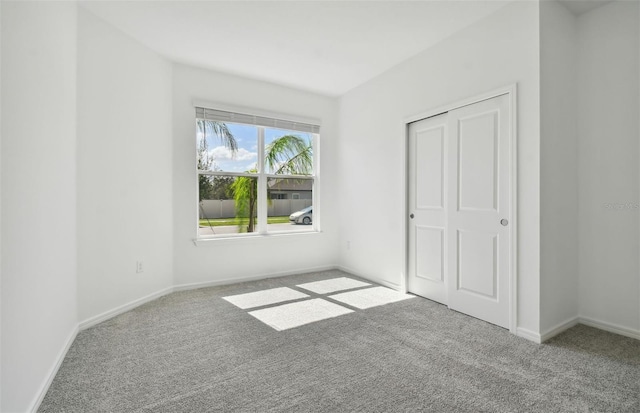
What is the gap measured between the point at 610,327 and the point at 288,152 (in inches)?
159

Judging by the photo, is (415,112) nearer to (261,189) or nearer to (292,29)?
(292,29)

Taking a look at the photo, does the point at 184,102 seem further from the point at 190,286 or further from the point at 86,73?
the point at 190,286

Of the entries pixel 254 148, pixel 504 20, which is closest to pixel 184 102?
pixel 254 148

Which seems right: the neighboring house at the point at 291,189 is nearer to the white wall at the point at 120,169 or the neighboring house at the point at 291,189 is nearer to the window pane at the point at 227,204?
the window pane at the point at 227,204

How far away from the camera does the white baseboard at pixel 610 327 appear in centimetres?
250

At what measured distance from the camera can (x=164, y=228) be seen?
145 inches

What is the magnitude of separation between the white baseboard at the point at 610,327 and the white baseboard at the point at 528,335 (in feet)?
2.33

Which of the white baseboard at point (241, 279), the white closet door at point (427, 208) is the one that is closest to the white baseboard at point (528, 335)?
the white closet door at point (427, 208)

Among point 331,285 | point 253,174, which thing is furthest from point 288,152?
point 331,285

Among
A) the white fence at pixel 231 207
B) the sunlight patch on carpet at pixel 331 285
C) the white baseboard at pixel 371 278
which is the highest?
the white fence at pixel 231 207

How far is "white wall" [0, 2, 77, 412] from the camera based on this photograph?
4.79 ft

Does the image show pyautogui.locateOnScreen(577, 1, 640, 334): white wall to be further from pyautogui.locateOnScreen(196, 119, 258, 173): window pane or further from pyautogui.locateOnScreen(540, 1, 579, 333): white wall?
pyautogui.locateOnScreen(196, 119, 258, 173): window pane

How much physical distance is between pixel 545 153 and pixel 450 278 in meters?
1.42

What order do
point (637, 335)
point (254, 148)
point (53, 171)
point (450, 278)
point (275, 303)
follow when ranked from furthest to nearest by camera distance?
point (254, 148) < point (275, 303) < point (450, 278) < point (637, 335) < point (53, 171)
